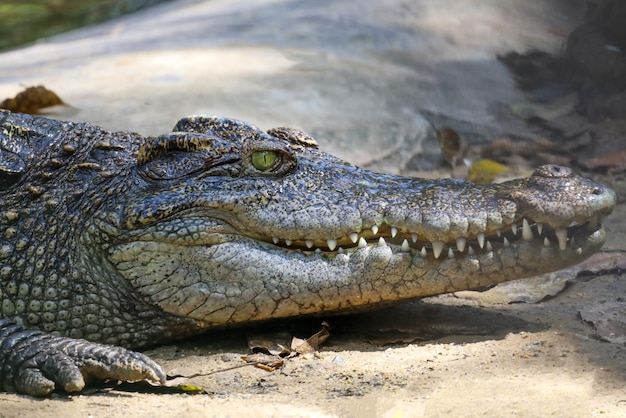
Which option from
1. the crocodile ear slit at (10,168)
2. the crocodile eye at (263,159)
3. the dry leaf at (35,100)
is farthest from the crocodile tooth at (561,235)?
the dry leaf at (35,100)

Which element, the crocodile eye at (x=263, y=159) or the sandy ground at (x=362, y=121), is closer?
the sandy ground at (x=362, y=121)

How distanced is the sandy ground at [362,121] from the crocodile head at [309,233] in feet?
0.85

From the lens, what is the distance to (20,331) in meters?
3.53

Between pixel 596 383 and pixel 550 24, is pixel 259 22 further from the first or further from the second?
pixel 596 383

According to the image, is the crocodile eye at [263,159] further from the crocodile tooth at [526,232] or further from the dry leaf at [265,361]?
the crocodile tooth at [526,232]

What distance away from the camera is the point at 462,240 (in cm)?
364

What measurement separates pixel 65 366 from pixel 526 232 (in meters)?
1.89

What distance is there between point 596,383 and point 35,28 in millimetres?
12516

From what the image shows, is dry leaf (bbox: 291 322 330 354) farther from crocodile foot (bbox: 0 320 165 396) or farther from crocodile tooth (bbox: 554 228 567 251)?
crocodile tooth (bbox: 554 228 567 251)

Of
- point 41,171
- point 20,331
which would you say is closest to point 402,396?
point 20,331

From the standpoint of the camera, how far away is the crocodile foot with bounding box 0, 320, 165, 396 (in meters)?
3.14

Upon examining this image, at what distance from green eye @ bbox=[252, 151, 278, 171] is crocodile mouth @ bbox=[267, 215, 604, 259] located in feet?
1.13

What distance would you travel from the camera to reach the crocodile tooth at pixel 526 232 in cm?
362

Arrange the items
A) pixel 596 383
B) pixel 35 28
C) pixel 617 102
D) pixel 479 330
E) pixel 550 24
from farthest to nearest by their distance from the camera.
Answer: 1. pixel 35 28
2. pixel 550 24
3. pixel 617 102
4. pixel 479 330
5. pixel 596 383
